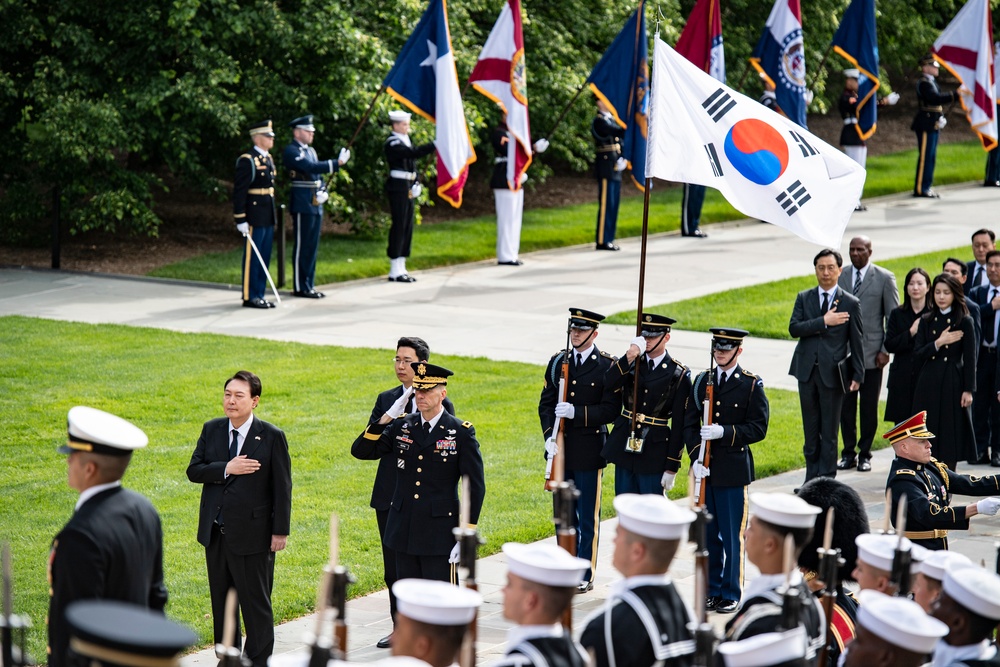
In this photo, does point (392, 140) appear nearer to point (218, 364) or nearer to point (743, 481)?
point (218, 364)

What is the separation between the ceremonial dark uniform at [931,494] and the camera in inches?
313

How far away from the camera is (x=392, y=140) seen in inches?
770

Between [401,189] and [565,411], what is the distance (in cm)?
1095

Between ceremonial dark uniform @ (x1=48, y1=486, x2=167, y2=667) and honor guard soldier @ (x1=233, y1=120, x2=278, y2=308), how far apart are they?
12070 mm

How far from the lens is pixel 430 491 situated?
8109 mm

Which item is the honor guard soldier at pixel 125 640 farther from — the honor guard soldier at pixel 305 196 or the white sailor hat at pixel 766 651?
the honor guard soldier at pixel 305 196

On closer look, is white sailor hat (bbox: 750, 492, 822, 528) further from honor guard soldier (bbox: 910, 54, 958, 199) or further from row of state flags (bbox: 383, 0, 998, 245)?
honor guard soldier (bbox: 910, 54, 958, 199)

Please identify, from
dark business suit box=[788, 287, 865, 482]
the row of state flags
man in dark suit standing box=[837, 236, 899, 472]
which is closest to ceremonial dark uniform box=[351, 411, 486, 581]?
the row of state flags

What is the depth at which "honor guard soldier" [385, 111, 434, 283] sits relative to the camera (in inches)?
Result: 770

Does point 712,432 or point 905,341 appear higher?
point 905,341

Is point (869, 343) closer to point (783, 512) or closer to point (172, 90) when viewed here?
point (783, 512)

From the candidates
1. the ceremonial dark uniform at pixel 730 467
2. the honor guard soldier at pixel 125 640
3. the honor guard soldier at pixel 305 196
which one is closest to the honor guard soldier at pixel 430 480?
the ceremonial dark uniform at pixel 730 467

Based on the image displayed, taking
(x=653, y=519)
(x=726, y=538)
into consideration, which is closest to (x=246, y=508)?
(x=726, y=538)

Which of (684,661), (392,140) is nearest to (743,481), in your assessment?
(684,661)
